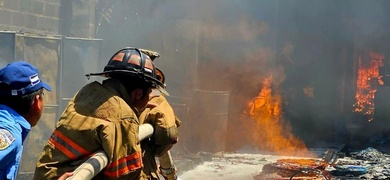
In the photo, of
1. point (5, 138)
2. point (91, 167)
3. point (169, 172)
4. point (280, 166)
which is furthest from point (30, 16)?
point (5, 138)

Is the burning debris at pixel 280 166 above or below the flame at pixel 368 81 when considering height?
below

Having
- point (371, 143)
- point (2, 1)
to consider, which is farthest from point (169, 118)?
point (371, 143)

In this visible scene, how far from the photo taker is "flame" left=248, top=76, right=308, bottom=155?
1338 cm

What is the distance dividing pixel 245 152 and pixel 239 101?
2.08 metres

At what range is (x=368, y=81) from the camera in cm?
1483

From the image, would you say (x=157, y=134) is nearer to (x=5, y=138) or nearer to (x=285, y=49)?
(x=5, y=138)

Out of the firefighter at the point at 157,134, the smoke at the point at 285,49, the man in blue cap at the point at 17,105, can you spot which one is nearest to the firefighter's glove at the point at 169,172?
the firefighter at the point at 157,134

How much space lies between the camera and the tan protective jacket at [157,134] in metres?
3.15

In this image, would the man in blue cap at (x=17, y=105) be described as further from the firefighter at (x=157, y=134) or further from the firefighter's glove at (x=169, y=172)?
the firefighter's glove at (x=169, y=172)

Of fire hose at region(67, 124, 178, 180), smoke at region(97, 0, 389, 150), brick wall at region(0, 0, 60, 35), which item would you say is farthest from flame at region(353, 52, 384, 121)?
fire hose at region(67, 124, 178, 180)

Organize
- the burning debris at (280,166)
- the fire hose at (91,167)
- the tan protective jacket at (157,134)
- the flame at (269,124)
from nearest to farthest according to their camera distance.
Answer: the fire hose at (91,167), the tan protective jacket at (157,134), the burning debris at (280,166), the flame at (269,124)

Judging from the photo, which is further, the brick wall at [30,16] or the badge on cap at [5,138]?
the brick wall at [30,16]

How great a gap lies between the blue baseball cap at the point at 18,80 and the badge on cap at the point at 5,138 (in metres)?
0.23

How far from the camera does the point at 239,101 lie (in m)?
14.1
